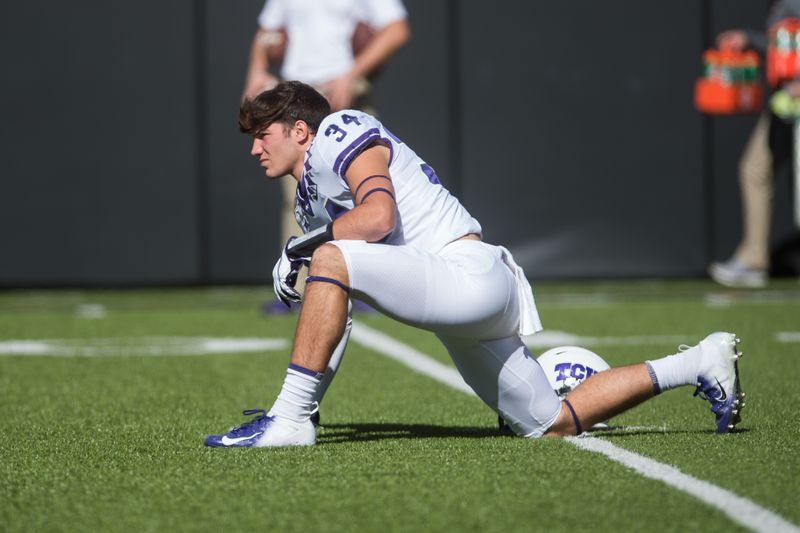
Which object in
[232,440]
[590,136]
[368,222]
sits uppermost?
[368,222]

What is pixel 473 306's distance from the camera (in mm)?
4336

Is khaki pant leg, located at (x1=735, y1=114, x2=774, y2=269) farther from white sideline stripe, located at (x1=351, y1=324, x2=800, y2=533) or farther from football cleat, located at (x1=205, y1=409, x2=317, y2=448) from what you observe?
football cleat, located at (x1=205, y1=409, x2=317, y2=448)

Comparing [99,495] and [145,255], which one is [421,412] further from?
[145,255]

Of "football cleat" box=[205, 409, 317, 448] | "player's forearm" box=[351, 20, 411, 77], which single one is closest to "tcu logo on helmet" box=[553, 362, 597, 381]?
"football cleat" box=[205, 409, 317, 448]

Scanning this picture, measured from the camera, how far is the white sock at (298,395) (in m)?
4.34

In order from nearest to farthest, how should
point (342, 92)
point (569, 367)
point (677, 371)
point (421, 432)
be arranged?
point (677, 371), point (421, 432), point (569, 367), point (342, 92)

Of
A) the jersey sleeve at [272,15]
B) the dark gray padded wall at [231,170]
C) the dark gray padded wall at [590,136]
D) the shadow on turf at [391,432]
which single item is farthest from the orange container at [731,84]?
Result: the shadow on turf at [391,432]

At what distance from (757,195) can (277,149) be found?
8377 millimetres

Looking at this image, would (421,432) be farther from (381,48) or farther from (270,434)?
(381,48)

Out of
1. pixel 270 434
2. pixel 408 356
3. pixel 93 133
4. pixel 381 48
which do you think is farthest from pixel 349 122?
pixel 93 133

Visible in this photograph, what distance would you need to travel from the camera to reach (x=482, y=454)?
4.34 m

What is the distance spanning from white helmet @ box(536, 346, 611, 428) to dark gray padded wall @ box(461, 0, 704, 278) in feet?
25.9

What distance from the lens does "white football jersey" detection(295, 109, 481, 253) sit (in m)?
4.48

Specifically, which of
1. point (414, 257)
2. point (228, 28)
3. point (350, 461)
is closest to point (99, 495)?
point (350, 461)
